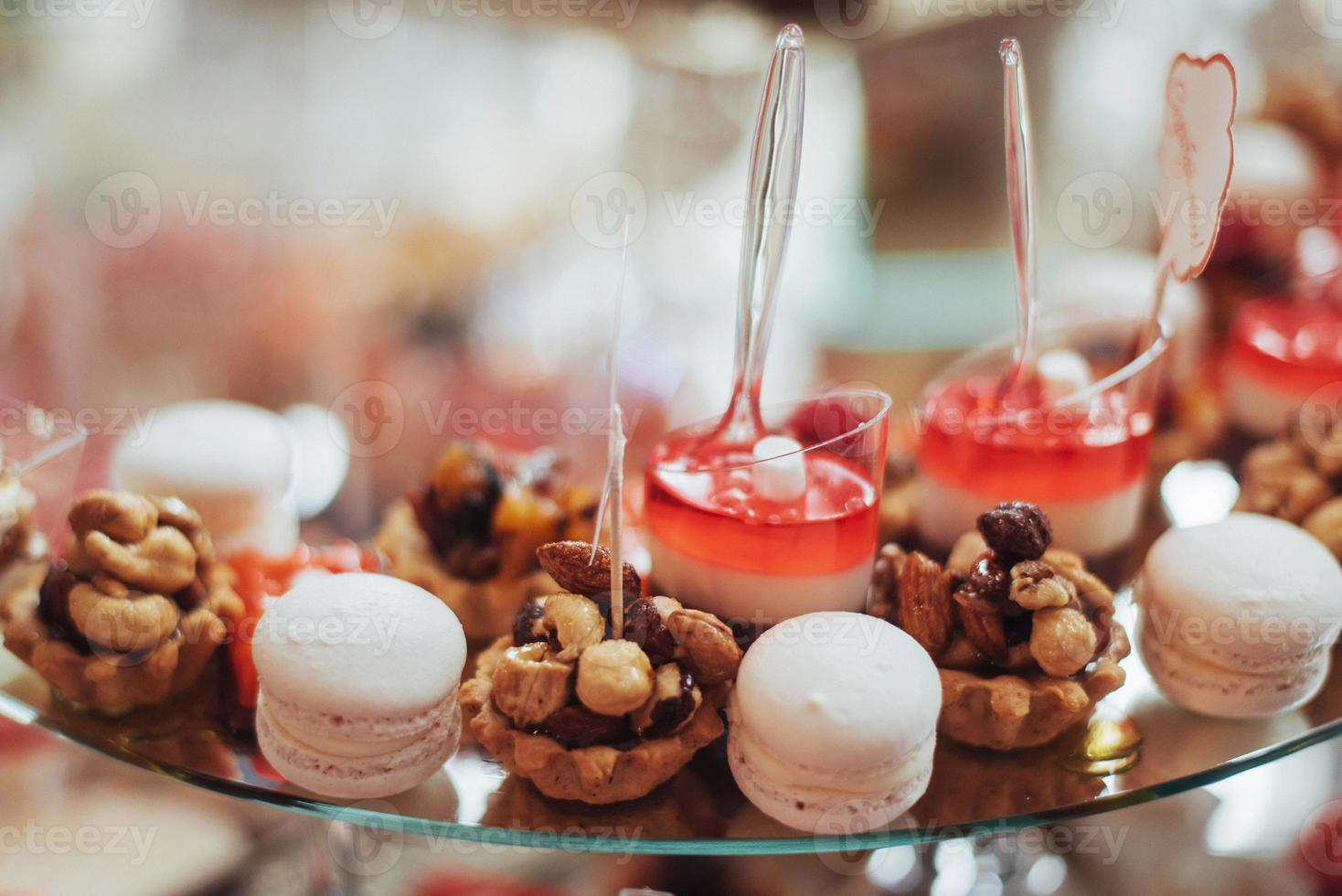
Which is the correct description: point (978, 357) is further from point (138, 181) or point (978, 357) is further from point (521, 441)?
point (138, 181)

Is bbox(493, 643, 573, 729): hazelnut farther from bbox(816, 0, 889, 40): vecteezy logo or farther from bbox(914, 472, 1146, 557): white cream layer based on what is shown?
bbox(816, 0, 889, 40): vecteezy logo

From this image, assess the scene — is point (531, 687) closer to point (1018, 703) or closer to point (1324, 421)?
point (1018, 703)

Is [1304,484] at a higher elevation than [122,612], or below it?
higher

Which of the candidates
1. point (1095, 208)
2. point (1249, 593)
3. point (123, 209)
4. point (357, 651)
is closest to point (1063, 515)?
point (1249, 593)

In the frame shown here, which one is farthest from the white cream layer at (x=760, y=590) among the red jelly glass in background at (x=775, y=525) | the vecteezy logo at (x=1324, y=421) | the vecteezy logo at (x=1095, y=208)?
the vecteezy logo at (x=1095, y=208)

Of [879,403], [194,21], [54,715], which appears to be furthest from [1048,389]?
[194,21]

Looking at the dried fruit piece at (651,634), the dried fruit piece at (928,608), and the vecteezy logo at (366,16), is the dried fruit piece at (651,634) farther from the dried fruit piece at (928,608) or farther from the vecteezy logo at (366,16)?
the vecteezy logo at (366,16)
